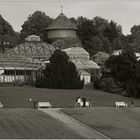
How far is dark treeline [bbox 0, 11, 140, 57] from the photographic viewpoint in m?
141

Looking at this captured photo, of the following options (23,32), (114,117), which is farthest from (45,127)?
(23,32)

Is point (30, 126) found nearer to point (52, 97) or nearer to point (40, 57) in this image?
point (52, 97)

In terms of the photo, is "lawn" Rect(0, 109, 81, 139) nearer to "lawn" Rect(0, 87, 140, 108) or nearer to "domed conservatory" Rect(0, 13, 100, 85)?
"lawn" Rect(0, 87, 140, 108)

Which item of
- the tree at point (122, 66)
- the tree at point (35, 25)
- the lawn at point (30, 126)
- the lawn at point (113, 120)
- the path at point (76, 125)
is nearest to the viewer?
the lawn at point (30, 126)

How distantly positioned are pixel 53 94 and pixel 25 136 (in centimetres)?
3315

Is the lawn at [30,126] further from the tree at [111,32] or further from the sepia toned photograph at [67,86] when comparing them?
the tree at [111,32]

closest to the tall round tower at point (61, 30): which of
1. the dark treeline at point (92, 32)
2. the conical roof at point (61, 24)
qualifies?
the conical roof at point (61, 24)

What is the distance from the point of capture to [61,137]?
33812 mm

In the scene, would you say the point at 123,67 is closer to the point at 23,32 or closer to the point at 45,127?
the point at 45,127

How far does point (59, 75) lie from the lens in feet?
249

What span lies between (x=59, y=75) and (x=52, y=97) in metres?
11.8

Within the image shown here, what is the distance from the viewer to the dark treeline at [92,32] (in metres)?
141

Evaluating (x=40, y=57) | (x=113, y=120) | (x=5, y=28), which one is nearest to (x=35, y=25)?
(x=5, y=28)

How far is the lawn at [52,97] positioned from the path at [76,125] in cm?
860
